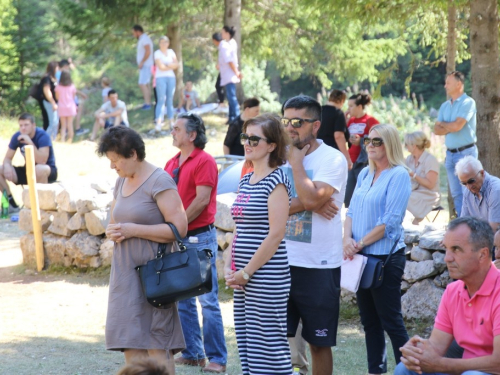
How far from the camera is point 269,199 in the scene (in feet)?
12.8

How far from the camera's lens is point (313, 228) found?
4.30m

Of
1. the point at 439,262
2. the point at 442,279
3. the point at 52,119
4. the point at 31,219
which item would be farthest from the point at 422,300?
the point at 52,119

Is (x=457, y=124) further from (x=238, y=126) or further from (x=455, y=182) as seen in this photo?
(x=238, y=126)

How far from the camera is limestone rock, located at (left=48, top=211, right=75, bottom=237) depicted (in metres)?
8.82

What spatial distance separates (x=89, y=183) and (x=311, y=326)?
5735 mm

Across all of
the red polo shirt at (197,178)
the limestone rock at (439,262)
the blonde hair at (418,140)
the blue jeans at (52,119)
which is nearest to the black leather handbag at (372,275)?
the red polo shirt at (197,178)

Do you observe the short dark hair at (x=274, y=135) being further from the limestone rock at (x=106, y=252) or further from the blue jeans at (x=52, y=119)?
the blue jeans at (x=52, y=119)

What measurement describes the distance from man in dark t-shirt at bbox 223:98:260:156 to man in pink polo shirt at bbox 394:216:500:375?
4.43m

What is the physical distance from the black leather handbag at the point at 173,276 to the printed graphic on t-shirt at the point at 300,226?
57 cm

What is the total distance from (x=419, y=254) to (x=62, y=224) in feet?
14.5

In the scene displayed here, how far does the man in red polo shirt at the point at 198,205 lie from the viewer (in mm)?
5199

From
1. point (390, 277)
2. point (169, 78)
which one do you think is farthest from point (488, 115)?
point (169, 78)

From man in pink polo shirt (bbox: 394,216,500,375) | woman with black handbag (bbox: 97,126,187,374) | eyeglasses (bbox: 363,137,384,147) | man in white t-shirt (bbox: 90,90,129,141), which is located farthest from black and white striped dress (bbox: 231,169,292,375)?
man in white t-shirt (bbox: 90,90,129,141)

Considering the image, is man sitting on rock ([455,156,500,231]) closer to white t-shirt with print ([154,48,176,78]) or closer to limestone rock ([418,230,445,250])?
limestone rock ([418,230,445,250])
